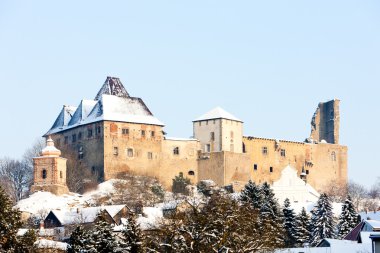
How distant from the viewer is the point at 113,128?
94562 millimetres

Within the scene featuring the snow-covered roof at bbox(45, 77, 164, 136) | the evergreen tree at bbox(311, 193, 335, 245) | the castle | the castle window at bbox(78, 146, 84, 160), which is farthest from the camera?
the snow-covered roof at bbox(45, 77, 164, 136)

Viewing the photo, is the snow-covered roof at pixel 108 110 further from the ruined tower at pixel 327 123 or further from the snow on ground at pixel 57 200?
the ruined tower at pixel 327 123

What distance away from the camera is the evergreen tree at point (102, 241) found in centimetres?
4291

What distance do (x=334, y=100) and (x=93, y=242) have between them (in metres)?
78.7

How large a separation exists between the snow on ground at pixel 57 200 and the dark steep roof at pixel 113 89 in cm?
1161

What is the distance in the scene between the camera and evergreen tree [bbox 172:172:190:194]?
9462cm

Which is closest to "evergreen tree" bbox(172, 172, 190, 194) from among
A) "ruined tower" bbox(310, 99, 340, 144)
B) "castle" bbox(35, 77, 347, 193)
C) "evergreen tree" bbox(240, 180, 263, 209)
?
"castle" bbox(35, 77, 347, 193)

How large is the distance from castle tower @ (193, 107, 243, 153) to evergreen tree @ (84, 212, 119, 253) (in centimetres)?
5504

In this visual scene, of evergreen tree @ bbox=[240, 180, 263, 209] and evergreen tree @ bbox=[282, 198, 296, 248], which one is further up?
evergreen tree @ bbox=[240, 180, 263, 209]

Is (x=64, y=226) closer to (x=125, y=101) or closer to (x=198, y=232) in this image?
(x=125, y=101)

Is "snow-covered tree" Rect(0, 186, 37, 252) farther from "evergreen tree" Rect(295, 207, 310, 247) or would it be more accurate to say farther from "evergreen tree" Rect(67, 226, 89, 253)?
"evergreen tree" Rect(295, 207, 310, 247)

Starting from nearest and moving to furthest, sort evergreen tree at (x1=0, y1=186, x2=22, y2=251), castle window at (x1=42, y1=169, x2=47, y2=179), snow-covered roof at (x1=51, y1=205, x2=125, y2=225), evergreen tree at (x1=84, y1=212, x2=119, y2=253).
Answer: evergreen tree at (x1=0, y1=186, x2=22, y2=251) → evergreen tree at (x1=84, y1=212, x2=119, y2=253) → snow-covered roof at (x1=51, y1=205, x2=125, y2=225) → castle window at (x1=42, y1=169, x2=47, y2=179)

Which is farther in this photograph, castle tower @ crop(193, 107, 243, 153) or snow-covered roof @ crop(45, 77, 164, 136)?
castle tower @ crop(193, 107, 243, 153)

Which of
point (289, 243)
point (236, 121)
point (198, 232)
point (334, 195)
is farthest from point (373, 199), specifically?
point (198, 232)
